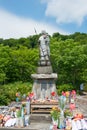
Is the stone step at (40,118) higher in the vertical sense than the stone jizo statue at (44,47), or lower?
lower

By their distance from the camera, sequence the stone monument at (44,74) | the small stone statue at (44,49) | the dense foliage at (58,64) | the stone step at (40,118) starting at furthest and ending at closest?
the dense foliage at (58,64) < the small stone statue at (44,49) < the stone monument at (44,74) < the stone step at (40,118)

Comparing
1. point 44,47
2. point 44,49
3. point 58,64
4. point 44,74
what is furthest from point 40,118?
point 58,64

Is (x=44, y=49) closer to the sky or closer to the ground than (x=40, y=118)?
closer to the sky

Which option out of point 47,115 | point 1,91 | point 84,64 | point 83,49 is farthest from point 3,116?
point 83,49

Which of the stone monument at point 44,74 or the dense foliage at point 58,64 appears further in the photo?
the dense foliage at point 58,64

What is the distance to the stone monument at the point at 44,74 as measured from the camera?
861 inches

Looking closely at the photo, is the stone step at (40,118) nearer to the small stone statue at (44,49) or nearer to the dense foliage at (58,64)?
the small stone statue at (44,49)

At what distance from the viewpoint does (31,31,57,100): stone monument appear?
21.9 meters

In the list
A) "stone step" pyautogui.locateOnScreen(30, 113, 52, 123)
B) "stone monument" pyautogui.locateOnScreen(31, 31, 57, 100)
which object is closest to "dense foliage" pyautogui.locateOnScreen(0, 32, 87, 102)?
"stone monument" pyautogui.locateOnScreen(31, 31, 57, 100)

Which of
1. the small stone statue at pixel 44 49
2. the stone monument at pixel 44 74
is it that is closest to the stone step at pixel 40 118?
the stone monument at pixel 44 74

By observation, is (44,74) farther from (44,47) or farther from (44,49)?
(44,47)

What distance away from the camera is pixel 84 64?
39.8 meters

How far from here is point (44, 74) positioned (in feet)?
71.5

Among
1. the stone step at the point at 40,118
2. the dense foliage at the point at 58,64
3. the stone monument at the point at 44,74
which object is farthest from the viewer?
the dense foliage at the point at 58,64
